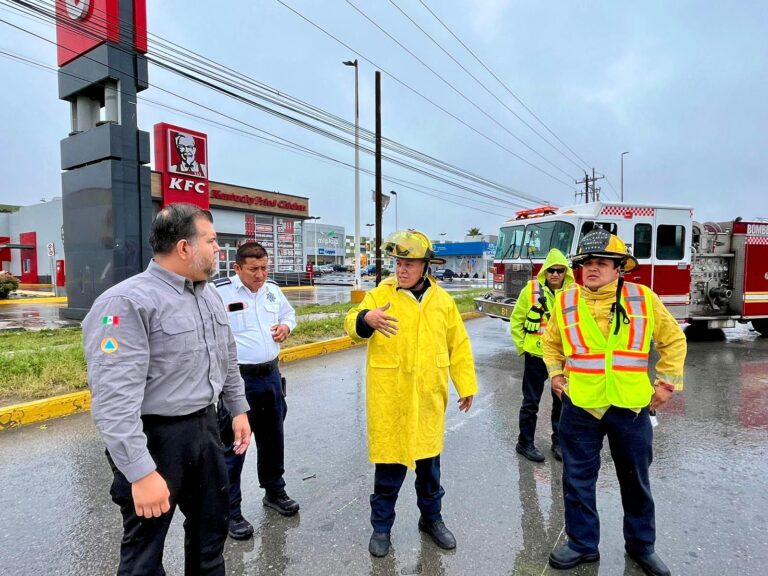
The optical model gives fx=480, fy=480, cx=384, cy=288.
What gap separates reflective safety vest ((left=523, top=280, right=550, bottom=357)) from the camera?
163 inches

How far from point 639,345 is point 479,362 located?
19.1ft

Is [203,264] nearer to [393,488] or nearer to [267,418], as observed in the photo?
[267,418]

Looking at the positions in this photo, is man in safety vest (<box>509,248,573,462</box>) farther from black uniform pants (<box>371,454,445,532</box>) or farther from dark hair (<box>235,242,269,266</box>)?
dark hair (<box>235,242,269,266</box>)

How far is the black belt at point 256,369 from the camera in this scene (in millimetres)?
3094

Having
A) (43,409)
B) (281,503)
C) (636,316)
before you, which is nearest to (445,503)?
(281,503)

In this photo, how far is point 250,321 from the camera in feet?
10.5

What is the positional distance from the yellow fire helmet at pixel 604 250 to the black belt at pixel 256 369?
6.59 feet

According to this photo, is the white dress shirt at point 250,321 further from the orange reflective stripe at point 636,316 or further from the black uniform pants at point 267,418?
the orange reflective stripe at point 636,316

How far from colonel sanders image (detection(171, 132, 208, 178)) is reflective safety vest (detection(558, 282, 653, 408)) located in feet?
51.2

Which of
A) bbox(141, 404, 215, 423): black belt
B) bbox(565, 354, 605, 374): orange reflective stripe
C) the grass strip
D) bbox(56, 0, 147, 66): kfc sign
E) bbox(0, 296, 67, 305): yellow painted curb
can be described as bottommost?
bbox(0, 296, 67, 305): yellow painted curb

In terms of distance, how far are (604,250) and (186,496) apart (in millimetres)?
2343

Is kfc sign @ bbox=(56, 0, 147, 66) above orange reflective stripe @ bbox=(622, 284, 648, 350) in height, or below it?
above

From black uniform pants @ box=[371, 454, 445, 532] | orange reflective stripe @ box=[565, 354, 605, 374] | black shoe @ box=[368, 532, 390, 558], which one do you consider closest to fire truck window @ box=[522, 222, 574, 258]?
orange reflective stripe @ box=[565, 354, 605, 374]

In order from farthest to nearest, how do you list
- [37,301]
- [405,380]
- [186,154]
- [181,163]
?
1. [37,301]
2. [186,154]
3. [181,163]
4. [405,380]
